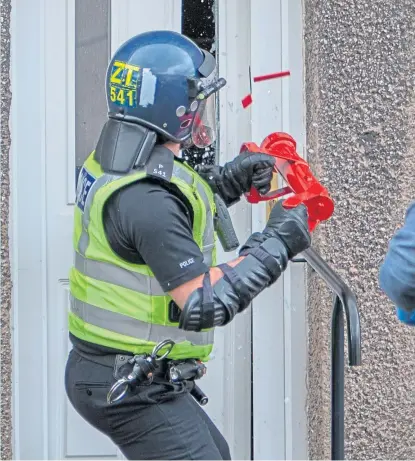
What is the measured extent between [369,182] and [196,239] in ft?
3.44

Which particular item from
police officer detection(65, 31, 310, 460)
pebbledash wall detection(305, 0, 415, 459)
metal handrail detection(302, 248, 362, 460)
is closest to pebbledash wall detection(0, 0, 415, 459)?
pebbledash wall detection(305, 0, 415, 459)

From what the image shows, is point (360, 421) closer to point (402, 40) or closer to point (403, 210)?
point (403, 210)

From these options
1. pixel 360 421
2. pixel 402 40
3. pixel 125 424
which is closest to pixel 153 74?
pixel 125 424

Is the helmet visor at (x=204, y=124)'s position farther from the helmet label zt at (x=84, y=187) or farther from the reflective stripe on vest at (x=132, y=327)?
the reflective stripe on vest at (x=132, y=327)

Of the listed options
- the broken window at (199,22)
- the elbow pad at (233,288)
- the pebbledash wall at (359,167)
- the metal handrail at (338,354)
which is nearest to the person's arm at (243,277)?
the elbow pad at (233,288)

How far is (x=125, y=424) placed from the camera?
252cm

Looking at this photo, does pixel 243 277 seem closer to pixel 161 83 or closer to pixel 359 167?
pixel 161 83

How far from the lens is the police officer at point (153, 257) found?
2.37 m

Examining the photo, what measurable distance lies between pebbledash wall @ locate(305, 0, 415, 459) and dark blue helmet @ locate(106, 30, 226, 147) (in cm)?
83

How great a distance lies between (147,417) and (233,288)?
18.1 inches

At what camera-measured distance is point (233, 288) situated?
239 cm

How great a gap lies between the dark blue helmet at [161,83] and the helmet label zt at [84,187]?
0.20m

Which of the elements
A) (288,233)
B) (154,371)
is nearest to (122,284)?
(154,371)

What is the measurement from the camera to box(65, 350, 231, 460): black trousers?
2.46 meters
